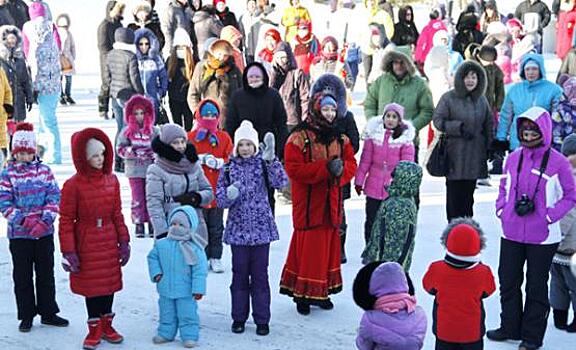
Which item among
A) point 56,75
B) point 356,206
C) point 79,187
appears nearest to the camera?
point 79,187

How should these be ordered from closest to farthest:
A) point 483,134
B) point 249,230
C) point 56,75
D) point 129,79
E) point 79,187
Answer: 1. point 79,187
2. point 249,230
3. point 483,134
4. point 129,79
5. point 56,75

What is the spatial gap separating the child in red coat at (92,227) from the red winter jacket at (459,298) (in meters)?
2.16

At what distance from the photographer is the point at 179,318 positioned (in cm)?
712

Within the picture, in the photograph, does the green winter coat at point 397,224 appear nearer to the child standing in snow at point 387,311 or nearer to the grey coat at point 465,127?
the child standing in snow at point 387,311

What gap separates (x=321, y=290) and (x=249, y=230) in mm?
784

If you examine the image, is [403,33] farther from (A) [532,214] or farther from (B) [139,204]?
(A) [532,214]

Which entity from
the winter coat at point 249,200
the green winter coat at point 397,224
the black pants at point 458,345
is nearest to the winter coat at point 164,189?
the winter coat at point 249,200

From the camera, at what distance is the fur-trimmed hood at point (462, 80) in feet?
30.8

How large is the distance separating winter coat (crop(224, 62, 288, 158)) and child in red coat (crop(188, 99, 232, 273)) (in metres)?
0.61

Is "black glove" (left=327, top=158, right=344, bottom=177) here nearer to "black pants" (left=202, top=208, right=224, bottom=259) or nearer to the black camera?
the black camera

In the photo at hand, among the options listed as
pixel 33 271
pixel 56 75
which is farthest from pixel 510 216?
pixel 56 75

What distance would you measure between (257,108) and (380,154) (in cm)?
127

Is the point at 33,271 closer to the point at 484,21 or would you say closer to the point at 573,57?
the point at 573,57

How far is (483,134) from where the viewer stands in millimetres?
9578
